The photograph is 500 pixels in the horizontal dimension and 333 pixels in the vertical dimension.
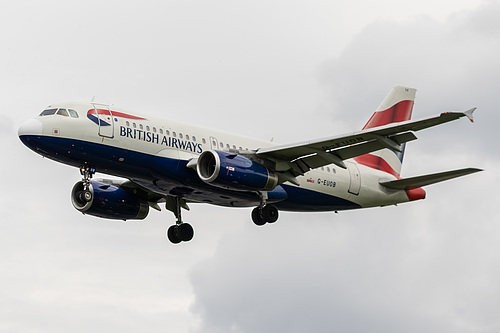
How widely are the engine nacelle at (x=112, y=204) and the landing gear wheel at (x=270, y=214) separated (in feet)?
23.3

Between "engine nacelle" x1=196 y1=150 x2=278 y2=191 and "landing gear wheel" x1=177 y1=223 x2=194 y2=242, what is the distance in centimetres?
783

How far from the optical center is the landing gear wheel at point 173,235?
150ft

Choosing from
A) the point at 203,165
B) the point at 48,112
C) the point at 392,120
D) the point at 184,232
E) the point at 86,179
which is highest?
the point at 392,120

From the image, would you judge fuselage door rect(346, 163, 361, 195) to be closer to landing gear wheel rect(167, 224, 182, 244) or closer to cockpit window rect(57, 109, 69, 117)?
landing gear wheel rect(167, 224, 182, 244)

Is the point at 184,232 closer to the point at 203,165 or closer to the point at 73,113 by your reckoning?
the point at 203,165

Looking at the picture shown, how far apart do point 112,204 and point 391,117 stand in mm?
15774

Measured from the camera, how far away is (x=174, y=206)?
45.4 m

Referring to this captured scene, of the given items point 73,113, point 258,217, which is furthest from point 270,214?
point 73,113

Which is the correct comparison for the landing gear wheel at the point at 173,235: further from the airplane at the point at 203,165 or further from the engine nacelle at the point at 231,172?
the engine nacelle at the point at 231,172

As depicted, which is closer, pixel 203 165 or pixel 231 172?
pixel 231 172

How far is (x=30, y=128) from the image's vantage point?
36.7 metres

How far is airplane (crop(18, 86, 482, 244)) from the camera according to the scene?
3684cm

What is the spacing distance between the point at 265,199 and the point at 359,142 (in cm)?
585

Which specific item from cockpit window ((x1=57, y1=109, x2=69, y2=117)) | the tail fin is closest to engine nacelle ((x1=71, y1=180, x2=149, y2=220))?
cockpit window ((x1=57, y1=109, x2=69, y2=117))
